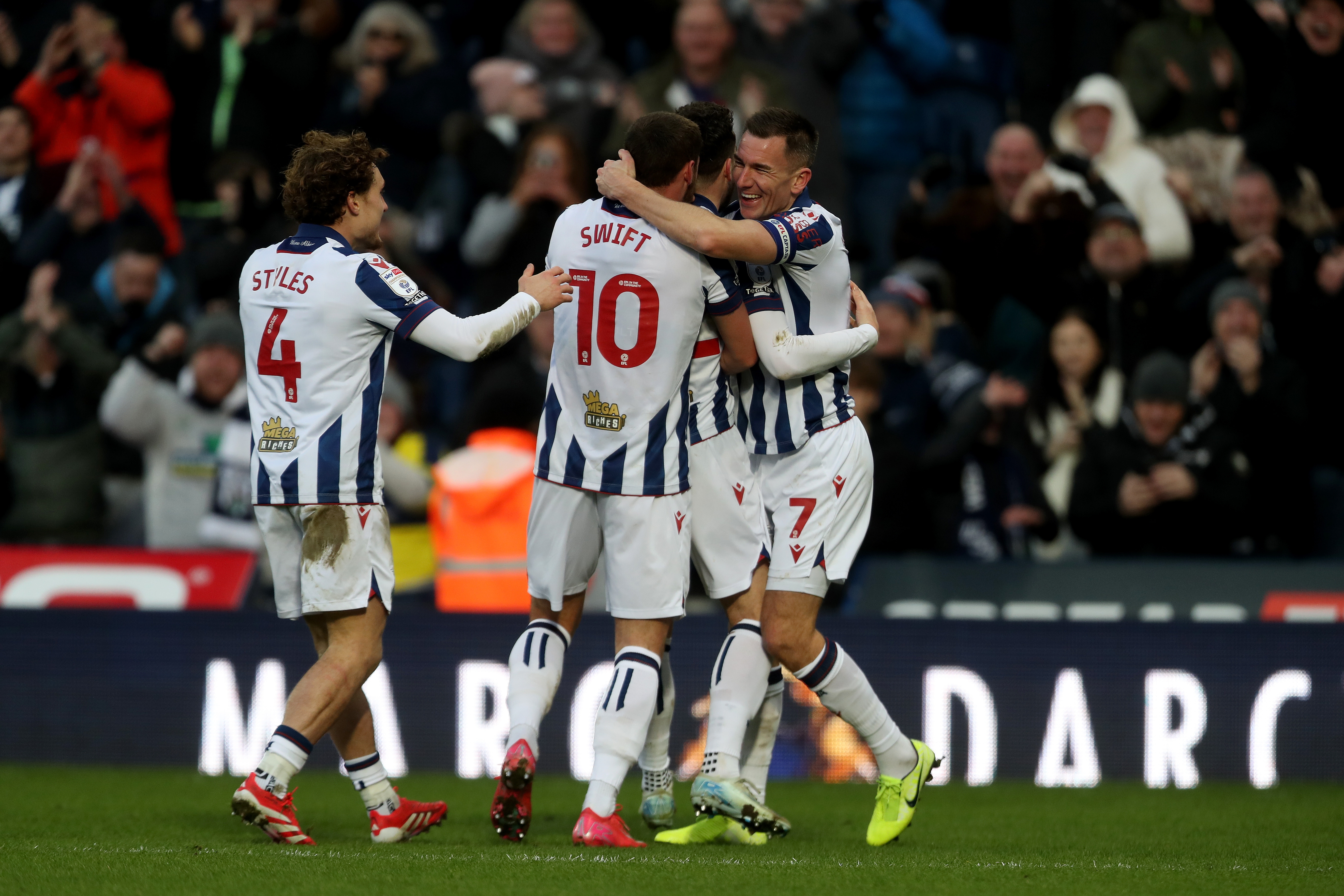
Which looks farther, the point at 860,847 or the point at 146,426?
the point at 146,426

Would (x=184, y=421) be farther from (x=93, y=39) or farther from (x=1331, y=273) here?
(x=1331, y=273)

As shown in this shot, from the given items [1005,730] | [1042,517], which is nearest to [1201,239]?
[1042,517]

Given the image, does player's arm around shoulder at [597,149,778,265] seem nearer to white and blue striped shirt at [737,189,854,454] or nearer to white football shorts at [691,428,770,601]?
white and blue striped shirt at [737,189,854,454]

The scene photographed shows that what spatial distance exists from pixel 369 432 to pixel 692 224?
4.30 ft

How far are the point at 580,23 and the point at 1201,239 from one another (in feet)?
14.5

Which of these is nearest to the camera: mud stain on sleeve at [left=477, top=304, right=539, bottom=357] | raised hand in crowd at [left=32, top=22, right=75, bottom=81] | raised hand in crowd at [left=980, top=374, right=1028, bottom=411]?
mud stain on sleeve at [left=477, top=304, right=539, bottom=357]

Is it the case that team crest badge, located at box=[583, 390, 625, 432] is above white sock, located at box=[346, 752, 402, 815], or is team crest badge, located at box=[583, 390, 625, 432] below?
above

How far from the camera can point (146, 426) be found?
9.95 metres

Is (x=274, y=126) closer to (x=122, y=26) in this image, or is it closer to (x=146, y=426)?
(x=122, y=26)

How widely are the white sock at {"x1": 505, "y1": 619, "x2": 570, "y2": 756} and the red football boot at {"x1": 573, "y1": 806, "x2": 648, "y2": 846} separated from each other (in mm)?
298

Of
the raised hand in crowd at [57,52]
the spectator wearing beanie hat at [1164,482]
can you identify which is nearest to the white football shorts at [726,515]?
the spectator wearing beanie hat at [1164,482]

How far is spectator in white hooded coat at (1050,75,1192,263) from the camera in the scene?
10.9 metres

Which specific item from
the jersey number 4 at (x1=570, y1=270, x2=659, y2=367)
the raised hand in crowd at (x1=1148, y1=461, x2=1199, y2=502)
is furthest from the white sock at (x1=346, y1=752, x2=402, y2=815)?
the raised hand in crowd at (x1=1148, y1=461, x2=1199, y2=502)

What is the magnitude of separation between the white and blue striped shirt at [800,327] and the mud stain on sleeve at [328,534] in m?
1.52
